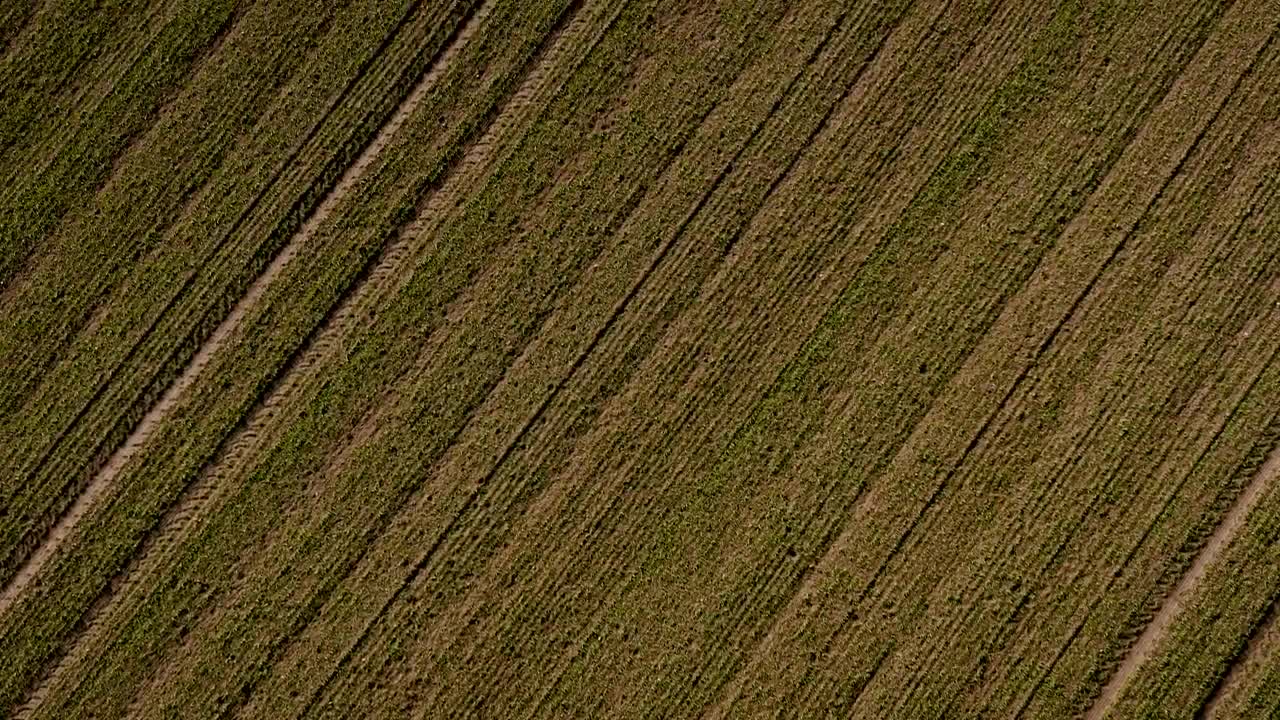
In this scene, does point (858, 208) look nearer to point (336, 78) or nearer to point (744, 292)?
point (744, 292)

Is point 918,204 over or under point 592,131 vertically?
over

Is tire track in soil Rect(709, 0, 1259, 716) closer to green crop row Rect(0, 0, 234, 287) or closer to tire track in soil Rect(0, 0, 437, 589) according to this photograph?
tire track in soil Rect(0, 0, 437, 589)

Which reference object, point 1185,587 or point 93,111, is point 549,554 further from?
point 93,111

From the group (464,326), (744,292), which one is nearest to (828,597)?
(744,292)

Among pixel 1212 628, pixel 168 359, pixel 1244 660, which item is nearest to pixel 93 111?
pixel 168 359

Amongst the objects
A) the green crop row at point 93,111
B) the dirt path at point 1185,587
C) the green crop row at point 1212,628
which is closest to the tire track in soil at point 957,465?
the dirt path at point 1185,587

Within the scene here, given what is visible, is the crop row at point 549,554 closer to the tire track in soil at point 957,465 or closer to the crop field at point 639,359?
the crop field at point 639,359
